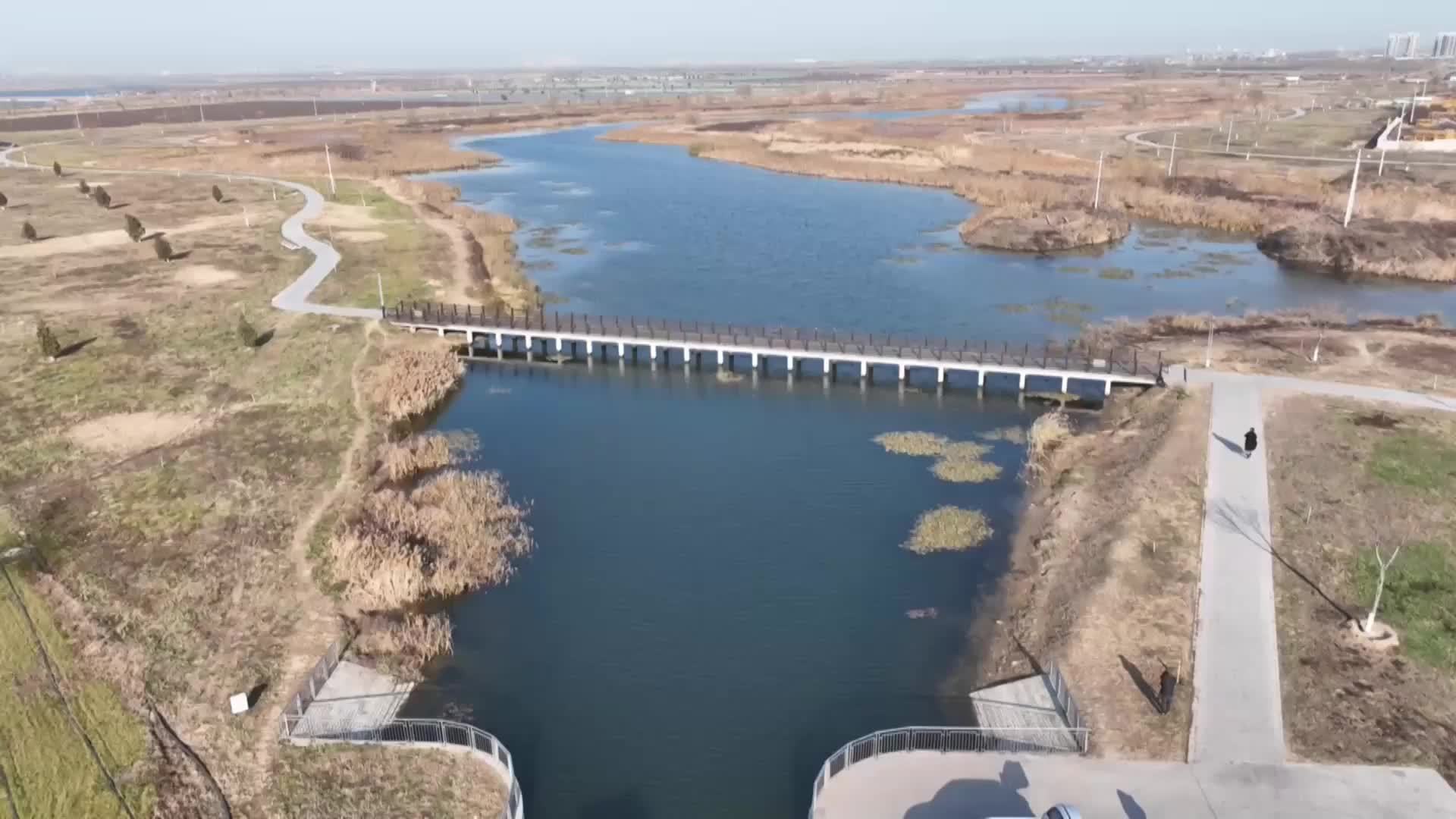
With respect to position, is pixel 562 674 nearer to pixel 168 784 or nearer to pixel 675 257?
pixel 168 784

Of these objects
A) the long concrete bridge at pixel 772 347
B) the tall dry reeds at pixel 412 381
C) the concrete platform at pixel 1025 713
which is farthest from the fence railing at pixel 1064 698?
the tall dry reeds at pixel 412 381

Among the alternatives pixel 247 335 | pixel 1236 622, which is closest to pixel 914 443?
pixel 1236 622

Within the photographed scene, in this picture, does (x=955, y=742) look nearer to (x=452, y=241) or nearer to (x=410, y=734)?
(x=410, y=734)

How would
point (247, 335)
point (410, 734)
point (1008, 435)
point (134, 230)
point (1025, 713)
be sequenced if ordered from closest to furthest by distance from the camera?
point (410, 734)
point (1025, 713)
point (1008, 435)
point (247, 335)
point (134, 230)

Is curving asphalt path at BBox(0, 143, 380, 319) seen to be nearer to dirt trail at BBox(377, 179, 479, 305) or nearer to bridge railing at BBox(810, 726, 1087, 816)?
dirt trail at BBox(377, 179, 479, 305)

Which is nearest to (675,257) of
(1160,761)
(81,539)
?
(81,539)

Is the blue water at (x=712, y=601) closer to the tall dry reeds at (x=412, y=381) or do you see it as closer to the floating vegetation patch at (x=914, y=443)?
the floating vegetation patch at (x=914, y=443)
